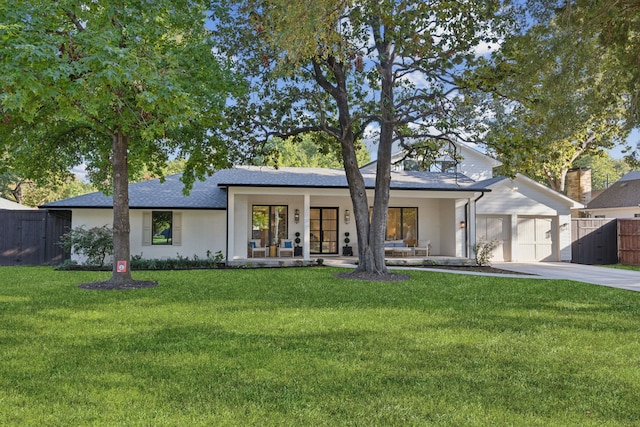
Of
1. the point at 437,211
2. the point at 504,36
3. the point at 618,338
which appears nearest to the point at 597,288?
the point at 618,338

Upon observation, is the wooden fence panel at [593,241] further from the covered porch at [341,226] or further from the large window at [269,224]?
the large window at [269,224]

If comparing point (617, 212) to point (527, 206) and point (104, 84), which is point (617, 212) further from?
point (104, 84)

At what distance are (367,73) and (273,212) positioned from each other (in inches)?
343

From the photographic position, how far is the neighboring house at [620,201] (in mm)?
26516

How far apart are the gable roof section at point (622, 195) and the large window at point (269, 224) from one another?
20072 mm

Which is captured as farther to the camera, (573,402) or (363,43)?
(363,43)

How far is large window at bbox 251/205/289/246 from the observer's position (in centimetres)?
1983

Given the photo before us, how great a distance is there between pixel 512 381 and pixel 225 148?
10.7 meters

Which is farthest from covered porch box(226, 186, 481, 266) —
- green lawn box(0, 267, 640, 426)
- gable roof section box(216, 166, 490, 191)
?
green lawn box(0, 267, 640, 426)

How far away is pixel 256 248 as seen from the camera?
18531 millimetres

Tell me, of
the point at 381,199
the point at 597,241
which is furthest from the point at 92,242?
the point at 597,241

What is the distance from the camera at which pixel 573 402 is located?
3.92 meters

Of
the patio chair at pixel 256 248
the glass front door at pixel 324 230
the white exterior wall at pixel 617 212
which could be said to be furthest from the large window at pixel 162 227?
the white exterior wall at pixel 617 212

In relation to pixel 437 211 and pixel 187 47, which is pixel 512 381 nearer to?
pixel 187 47
